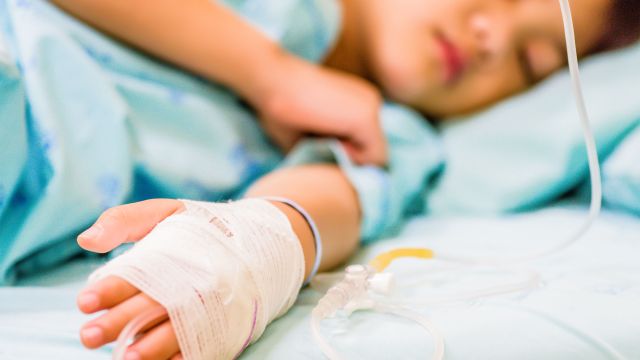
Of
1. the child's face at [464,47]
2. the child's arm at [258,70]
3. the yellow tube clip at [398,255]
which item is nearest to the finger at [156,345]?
the yellow tube clip at [398,255]

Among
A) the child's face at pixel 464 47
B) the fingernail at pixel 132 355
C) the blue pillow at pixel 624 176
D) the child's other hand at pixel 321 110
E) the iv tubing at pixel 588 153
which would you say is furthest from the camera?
the child's face at pixel 464 47

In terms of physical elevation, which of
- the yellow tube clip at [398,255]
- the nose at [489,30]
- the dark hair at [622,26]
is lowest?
the yellow tube clip at [398,255]

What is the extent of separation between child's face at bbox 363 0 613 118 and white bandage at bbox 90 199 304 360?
1.99 ft

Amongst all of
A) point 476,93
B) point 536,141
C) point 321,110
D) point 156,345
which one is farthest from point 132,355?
point 476,93

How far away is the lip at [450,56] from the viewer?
1001 mm

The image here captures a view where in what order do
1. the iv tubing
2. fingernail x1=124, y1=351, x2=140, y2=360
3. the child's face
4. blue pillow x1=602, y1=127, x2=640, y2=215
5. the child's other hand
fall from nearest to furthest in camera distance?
fingernail x1=124, y1=351, x2=140, y2=360, the iv tubing, blue pillow x1=602, y1=127, x2=640, y2=215, the child's other hand, the child's face

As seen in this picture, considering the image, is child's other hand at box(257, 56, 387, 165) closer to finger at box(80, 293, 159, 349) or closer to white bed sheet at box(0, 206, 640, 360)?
white bed sheet at box(0, 206, 640, 360)

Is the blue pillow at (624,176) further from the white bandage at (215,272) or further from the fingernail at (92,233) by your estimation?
the fingernail at (92,233)

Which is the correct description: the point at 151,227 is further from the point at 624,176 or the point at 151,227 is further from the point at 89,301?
the point at 624,176

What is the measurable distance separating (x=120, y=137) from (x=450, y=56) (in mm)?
575

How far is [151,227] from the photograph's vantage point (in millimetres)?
445

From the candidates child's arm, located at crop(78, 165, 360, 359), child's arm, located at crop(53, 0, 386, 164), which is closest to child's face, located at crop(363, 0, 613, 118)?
child's arm, located at crop(53, 0, 386, 164)

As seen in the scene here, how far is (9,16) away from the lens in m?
0.70

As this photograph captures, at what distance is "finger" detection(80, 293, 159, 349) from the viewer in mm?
366
